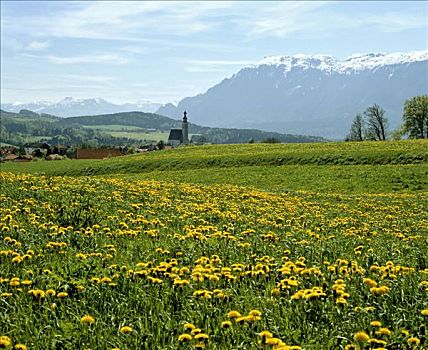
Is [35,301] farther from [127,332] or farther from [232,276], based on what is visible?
[232,276]

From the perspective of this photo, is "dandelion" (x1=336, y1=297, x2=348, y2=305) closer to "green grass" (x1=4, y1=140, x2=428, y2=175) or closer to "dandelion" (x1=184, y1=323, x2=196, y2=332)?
"dandelion" (x1=184, y1=323, x2=196, y2=332)

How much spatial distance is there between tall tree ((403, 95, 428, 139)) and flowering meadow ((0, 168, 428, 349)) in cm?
10015

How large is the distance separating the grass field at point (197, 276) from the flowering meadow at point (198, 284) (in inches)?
1.0

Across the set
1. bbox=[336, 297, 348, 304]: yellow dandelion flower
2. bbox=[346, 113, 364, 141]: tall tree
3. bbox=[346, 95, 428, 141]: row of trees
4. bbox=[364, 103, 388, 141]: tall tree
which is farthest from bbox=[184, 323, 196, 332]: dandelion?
bbox=[346, 113, 364, 141]: tall tree

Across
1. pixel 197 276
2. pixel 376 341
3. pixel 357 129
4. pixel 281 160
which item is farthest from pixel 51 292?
pixel 357 129

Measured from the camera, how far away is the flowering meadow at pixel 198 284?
5410 millimetres

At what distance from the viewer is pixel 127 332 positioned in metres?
5.37

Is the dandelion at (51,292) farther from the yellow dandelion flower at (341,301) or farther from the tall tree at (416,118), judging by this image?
the tall tree at (416,118)

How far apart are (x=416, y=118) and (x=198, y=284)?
10819cm

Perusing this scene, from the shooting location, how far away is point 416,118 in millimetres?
105875

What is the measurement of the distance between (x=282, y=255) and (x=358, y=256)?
4.63 feet

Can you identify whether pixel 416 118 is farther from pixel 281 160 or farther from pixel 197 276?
pixel 197 276

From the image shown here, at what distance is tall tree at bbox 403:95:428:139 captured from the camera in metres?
105

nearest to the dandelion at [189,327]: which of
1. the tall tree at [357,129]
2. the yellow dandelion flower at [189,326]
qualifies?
the yellow dandelion flower at [189,326]
